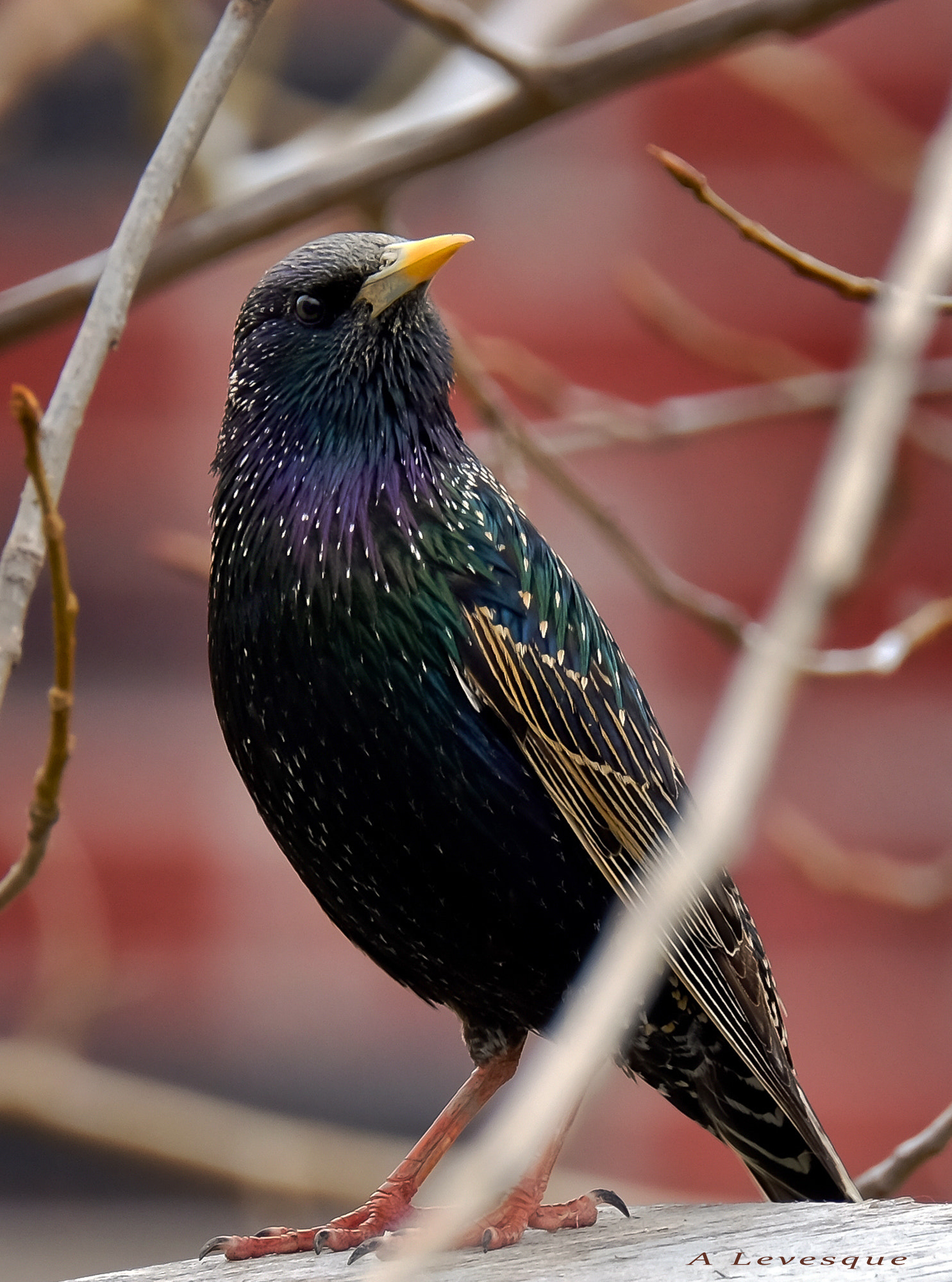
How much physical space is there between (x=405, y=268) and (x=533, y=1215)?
3.21 ft

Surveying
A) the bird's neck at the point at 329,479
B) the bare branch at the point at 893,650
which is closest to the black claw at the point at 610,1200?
the bare branch at the point at 893,650

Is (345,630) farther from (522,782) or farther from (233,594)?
(522,782)

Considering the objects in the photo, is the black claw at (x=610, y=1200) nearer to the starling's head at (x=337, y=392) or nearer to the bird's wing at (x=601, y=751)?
the bird's wing at (x=601, y=751)

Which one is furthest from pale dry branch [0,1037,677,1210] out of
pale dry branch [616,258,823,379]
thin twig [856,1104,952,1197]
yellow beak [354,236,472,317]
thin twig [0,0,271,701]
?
thin twig [0,0,271,701]

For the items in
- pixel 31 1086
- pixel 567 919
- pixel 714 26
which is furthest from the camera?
pixel 31 1086

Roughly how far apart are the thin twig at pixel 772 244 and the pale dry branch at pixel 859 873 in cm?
144

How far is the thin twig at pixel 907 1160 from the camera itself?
154 centimetres

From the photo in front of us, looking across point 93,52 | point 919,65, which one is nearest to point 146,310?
point 93,52

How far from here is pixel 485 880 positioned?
4.92ft

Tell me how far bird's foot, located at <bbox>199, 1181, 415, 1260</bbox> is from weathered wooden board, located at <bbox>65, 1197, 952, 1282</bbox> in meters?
0.02

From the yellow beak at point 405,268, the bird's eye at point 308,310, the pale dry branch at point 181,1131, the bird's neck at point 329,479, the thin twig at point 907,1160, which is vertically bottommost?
the thin twig at point 907,1160

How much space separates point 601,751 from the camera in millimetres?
1595

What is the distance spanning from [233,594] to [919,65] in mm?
3645

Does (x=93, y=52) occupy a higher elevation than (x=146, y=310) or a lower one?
higher
